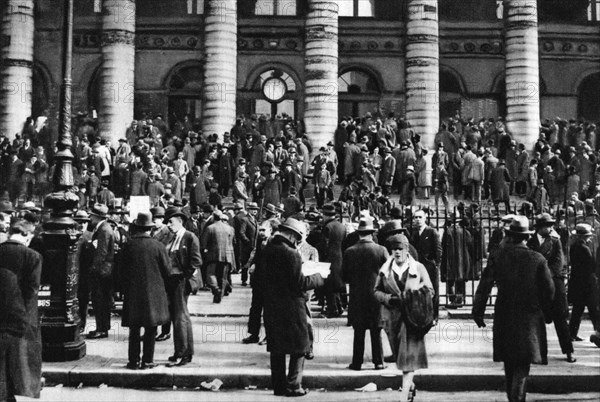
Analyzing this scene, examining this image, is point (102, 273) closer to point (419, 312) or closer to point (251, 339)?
point (251, 339)

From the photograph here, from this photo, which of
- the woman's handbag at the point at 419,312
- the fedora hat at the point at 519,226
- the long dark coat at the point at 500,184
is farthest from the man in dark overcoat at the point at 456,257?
the long dark coat at the point at 500,184

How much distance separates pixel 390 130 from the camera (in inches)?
1058

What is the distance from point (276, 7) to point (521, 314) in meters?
29.3

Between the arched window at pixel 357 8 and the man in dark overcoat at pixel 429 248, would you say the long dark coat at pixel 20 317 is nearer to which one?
the man in dark overcoat at pixel 429 248

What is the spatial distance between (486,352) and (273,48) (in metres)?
25.2

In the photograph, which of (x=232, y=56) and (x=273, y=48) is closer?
(x=232, y=56)

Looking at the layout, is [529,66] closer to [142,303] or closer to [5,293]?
[142,303]

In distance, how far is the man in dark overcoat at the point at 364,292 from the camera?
32.2 ft

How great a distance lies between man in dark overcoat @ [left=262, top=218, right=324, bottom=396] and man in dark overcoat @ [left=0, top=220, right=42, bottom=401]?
2.49 meters

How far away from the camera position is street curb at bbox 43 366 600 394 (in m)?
9.28

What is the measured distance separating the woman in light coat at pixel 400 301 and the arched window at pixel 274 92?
1030 inches

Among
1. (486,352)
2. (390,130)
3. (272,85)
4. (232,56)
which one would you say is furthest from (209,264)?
(272,85)

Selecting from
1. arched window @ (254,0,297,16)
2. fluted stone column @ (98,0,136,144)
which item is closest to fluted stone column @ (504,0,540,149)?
arched window @ (254,0,297,16)

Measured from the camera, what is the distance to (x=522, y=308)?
7820 mm
